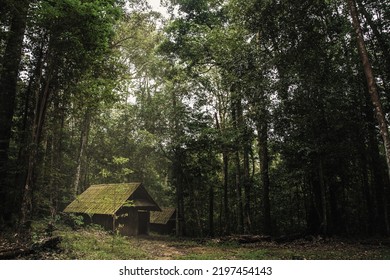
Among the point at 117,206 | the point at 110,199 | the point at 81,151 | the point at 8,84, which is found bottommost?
the point at 117,206

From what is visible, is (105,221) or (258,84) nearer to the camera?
(258,84)

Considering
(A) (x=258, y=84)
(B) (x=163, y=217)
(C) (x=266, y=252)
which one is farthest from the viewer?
(B) (x=163, y=217)

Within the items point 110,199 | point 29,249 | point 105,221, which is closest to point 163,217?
point 105,221

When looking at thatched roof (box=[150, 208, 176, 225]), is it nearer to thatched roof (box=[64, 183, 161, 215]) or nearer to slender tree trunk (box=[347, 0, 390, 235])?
thatched roof (box=[64, 183, 161, 215])

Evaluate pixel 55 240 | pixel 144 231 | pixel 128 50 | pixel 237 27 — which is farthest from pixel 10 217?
pixel 128 50

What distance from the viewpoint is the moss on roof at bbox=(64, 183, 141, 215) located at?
22886 mm

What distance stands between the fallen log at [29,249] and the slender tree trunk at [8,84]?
13.0ft

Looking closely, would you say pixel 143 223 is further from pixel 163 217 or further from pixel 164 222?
pixel 163 217

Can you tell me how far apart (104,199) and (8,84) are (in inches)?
514

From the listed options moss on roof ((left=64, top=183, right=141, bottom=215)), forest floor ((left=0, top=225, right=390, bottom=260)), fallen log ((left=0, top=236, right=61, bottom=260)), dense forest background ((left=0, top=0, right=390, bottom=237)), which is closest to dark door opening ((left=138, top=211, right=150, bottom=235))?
moss on roof ((left=64, top=183, right=141, bottom=215))

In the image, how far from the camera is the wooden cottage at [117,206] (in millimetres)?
23531

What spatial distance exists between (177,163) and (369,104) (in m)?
14.5

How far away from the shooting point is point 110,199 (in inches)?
938

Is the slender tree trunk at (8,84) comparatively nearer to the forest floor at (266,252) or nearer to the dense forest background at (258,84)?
the dense forest background at (258,84)
